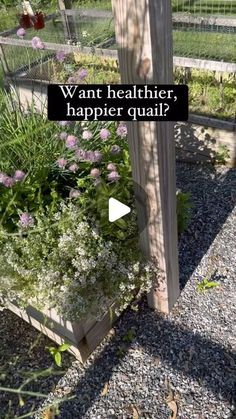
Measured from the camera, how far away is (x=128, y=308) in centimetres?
239

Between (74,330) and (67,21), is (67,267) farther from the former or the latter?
(67,21)

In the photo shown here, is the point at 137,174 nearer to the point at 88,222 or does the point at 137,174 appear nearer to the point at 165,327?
the point at 88,222

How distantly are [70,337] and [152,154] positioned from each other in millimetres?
1108

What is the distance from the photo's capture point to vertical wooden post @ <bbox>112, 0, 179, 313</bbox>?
1.24 meters

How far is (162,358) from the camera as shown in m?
2.12

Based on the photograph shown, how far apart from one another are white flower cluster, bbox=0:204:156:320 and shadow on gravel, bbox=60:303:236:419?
35 cm

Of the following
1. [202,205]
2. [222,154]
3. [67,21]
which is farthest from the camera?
[67,21]

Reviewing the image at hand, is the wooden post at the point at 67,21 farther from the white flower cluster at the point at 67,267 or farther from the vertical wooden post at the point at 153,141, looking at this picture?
the vertical wooden post at the point at 153,141

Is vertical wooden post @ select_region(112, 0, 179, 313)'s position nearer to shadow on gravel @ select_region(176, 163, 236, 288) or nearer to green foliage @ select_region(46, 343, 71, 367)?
shadow on gravel @ select_region(176, 163, 236, 288)

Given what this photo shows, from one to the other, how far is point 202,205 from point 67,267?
60.9 inches

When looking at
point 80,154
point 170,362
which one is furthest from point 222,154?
point 170,362

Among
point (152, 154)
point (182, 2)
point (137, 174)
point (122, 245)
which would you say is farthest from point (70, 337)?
point (182, 2)

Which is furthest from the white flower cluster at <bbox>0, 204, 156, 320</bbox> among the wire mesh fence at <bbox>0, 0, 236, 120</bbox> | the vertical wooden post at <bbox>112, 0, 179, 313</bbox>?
the wire mesh fence at <bbox>0, 0, 236, 120</bbox>

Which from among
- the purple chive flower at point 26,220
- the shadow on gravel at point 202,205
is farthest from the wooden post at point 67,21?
the purple chive flower at point 26,220
